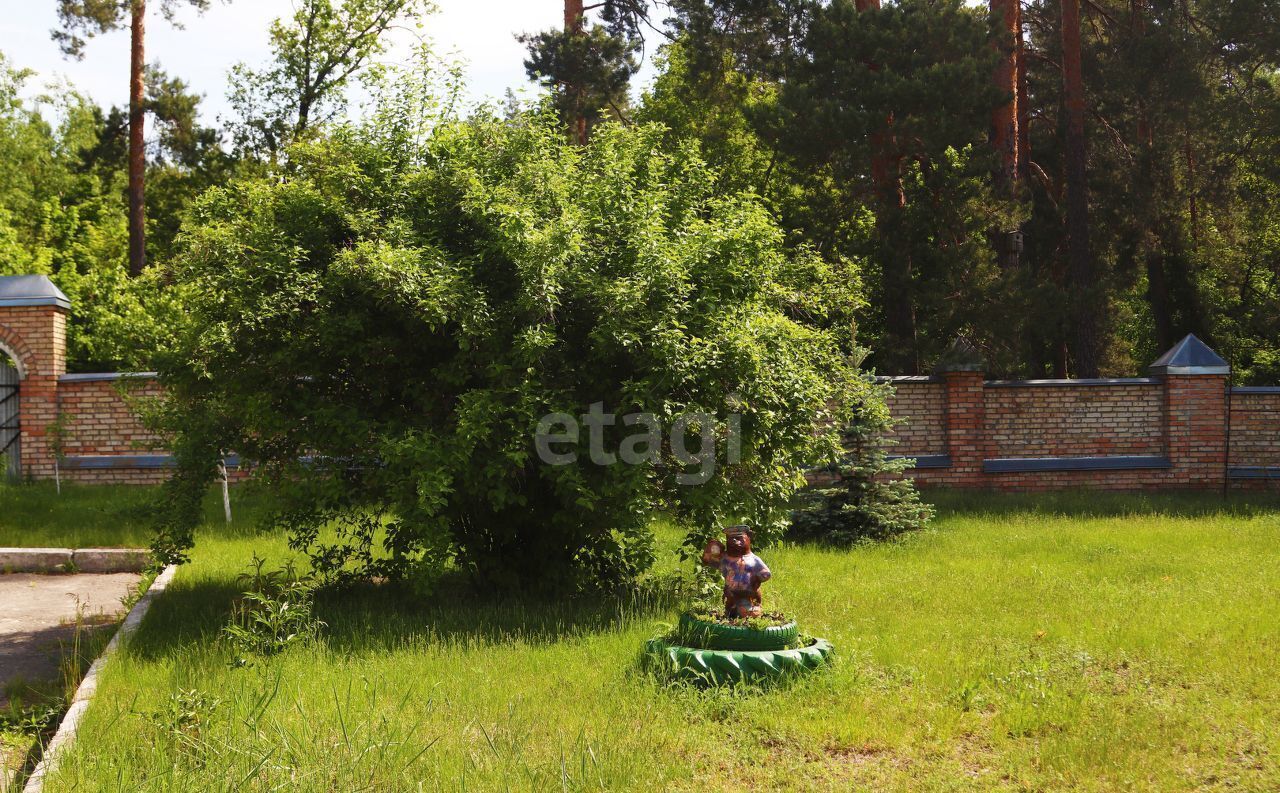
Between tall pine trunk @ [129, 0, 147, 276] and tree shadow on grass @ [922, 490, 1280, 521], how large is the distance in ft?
A: 54.1

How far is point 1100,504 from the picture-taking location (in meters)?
14.1

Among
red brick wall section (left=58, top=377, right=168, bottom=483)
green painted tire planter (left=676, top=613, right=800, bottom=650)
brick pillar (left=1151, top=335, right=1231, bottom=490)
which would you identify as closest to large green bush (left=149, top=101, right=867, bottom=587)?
green painted tire planter (left=676, top=613, right=800, bottom=650)

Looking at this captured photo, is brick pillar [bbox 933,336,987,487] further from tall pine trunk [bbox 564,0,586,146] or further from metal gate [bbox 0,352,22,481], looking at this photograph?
metal gate [bbox 0,352,22,481]

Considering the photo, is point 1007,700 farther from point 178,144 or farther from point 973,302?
point 178,144

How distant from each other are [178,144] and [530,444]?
2016cm

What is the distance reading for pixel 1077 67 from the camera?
798 inches

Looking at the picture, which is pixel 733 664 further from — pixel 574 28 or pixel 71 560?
pixel 574 28

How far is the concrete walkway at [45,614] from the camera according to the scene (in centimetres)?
724

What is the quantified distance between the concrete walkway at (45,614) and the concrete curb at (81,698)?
1.42ft

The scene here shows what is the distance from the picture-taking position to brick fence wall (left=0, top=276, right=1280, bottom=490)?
51.5 feet

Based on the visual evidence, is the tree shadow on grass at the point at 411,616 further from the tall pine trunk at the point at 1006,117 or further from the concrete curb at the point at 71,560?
the tall pine trunk at the point at 1006,117

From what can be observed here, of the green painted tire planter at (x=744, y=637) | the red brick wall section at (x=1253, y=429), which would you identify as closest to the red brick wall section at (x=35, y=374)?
the green painted tire planter at (x=744, y=637)

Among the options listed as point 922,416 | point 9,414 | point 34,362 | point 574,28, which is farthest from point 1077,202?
point 9,414

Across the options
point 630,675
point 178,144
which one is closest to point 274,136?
point 178,144
